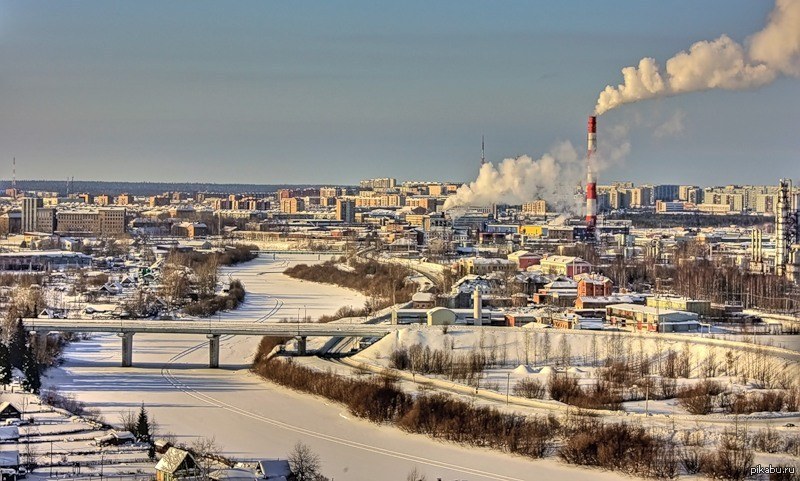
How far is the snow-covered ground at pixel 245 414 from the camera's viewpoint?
7.81 m

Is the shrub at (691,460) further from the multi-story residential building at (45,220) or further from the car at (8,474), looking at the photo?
the multi-story residential building at (45,220)

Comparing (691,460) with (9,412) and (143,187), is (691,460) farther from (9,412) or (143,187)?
(143,187)

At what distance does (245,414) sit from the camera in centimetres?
948

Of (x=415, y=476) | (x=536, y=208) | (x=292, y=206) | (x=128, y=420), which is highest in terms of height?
(x=292, y=206)

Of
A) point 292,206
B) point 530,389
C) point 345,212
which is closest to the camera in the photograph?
point 530,389

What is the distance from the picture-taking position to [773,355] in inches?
426

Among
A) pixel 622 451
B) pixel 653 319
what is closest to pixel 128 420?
pixel 622 451

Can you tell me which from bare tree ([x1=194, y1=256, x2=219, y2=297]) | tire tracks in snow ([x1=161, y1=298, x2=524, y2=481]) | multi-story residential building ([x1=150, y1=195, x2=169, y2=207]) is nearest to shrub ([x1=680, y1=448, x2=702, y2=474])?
tire tracks in snow ([x1=161, y1=298, x2=524, y2=481])

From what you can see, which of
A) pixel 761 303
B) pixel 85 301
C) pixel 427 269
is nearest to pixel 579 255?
pixel 427 269

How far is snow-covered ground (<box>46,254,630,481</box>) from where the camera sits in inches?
308

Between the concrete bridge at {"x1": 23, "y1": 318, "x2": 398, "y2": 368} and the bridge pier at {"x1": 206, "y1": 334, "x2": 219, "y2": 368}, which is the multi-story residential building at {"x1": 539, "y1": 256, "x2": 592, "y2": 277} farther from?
the bridge pier at {"x1": 206, "y1": 334, "x2": 219, "y2": 368}

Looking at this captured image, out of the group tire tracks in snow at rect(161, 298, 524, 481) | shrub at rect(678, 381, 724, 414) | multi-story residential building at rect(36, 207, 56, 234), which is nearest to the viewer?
tire tracks in snow at rect(161, 298, 524, 481)

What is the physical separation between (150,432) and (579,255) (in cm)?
1556

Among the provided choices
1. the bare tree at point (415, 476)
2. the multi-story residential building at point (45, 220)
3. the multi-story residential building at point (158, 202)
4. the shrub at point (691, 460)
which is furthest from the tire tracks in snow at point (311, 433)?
the multi-story residential building at point (158, 202)
